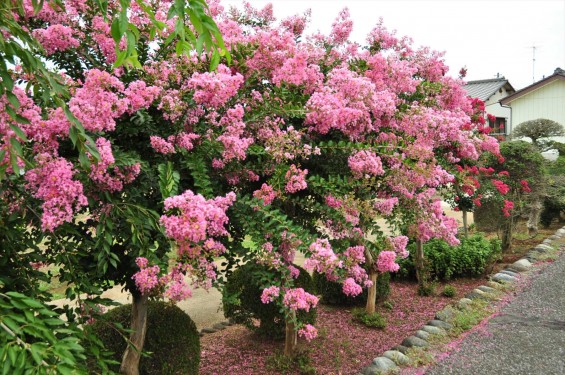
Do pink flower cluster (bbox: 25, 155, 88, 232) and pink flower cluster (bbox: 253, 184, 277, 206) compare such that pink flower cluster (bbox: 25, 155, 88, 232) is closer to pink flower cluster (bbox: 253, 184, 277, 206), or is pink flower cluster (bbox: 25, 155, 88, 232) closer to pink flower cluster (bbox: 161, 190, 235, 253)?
pink flower cluster (bbox: 161, 190, 235, 253)

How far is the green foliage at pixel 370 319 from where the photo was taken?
443cm

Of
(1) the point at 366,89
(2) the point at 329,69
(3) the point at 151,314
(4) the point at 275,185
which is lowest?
(3) the point at 151,314

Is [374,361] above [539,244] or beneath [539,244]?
beneath

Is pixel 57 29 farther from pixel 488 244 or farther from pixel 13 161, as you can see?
pixel 488 244

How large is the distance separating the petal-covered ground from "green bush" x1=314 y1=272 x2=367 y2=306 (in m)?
0.08

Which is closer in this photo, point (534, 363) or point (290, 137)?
point (290, 137)

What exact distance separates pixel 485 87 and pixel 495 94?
0.68m

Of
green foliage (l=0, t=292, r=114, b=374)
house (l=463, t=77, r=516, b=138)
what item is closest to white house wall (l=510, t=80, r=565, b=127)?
house (l=463, t=77, r=516, b=138)

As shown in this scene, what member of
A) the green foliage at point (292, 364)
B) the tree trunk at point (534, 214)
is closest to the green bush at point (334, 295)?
the green foliage at point (292, 364)

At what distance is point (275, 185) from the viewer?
249cm

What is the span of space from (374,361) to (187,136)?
2383 millimetres

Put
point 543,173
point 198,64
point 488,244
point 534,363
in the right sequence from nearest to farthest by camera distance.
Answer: point 198,64
point 534,363
point 488,244
point 543,173

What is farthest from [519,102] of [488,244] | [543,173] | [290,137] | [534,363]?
[290,137]

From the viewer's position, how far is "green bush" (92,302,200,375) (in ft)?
9.53
